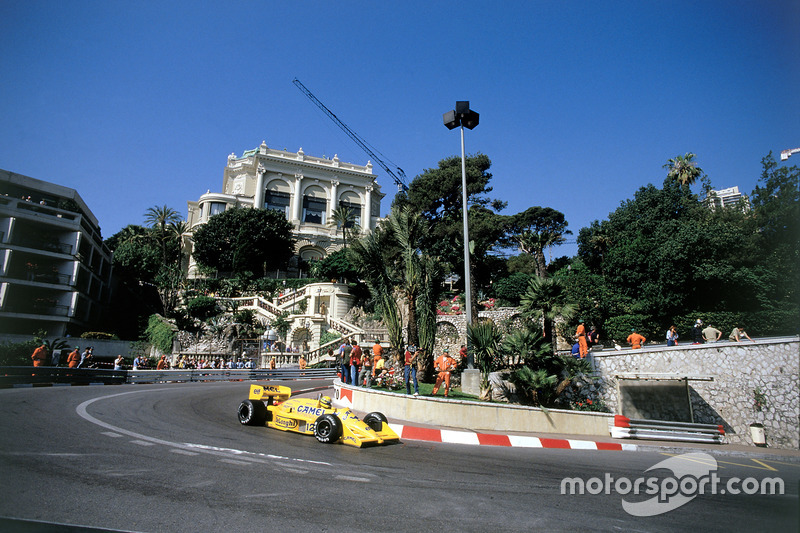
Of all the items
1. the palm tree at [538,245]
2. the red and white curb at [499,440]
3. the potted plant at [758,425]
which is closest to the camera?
the red and white curb at [499,440]

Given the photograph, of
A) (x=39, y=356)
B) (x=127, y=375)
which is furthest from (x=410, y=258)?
(x=39, y=356)

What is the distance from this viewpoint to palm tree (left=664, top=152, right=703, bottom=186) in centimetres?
5162

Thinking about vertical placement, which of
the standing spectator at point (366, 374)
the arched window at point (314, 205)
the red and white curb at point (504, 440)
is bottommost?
the red and white curb at point (504, 440)

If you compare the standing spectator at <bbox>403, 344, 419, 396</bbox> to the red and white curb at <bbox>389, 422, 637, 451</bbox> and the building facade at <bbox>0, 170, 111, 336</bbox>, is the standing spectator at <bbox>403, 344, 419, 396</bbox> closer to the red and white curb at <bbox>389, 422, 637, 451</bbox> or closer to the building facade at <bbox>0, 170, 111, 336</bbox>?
the red and white curb at <bbox>389, 422, 637, 451</bbox>

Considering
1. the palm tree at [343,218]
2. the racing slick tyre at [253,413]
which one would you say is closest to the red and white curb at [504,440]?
the racing slick tyre at [253,413]

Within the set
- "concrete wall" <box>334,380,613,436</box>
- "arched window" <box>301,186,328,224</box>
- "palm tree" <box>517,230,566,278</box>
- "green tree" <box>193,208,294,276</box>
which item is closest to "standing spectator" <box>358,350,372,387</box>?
"concrete wall" <box>334,380,613,436</box>

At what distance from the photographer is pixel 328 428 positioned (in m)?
8.89

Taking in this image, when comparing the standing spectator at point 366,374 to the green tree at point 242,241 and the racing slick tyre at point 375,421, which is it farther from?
the green tree at point 242,241

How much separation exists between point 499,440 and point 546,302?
569cm

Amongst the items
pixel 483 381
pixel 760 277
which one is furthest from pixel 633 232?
pixel 483 381

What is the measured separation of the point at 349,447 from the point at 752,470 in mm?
7740

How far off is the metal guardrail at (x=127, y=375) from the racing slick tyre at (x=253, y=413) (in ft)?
42.1

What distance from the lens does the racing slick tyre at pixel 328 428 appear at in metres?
8.81

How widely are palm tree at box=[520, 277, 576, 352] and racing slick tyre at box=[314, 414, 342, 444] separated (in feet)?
25.9
